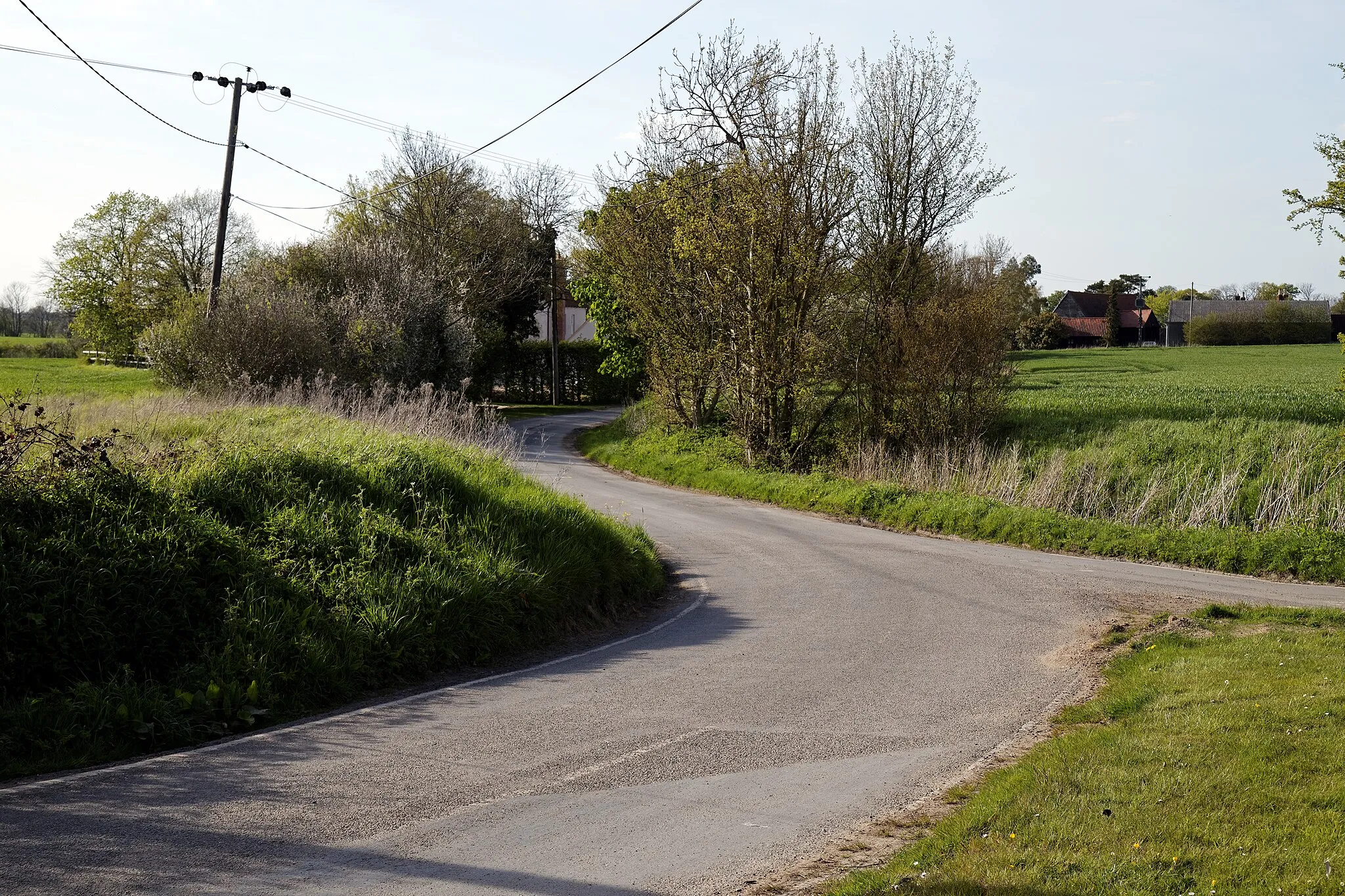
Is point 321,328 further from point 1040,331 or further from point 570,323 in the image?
point 1040,331

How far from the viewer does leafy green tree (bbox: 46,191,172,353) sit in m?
57.2

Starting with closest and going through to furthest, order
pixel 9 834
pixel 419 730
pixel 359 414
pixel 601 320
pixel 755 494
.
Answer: pixel 9 834, pixel 419 730, pixel 359 414, pixel 755 494, pixel 601 320

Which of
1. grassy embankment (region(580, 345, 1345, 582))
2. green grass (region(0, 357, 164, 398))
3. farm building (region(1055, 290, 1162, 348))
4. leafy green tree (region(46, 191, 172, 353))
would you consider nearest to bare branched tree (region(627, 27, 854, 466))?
grassy embankment (region(580, 345, 1345, 582))

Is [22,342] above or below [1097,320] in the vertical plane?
below

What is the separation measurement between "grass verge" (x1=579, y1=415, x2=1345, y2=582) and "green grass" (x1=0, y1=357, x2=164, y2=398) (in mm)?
14212

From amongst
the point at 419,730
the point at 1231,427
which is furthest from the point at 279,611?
the point at 1231,427

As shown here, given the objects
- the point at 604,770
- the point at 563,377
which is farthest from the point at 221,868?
the point at 563,377

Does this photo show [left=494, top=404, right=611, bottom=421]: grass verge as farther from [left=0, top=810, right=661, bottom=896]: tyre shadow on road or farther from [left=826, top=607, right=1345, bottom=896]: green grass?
[left=0, top=810, right=661, bottom=896]: tyre shadow on road

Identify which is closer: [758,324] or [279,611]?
[279,611]

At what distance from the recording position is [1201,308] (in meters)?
114

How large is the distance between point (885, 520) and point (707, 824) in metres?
13.8

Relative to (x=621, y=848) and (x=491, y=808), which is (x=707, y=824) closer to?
(x=621, y=848)

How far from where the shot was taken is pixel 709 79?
87.5 ft

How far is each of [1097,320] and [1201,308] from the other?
10966mm
